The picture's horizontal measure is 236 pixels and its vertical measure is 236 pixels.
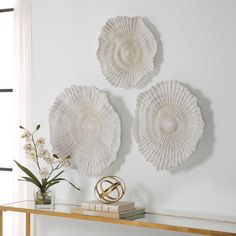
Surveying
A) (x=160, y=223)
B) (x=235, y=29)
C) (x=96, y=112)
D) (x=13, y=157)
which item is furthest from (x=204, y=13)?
(x=13, y=157)

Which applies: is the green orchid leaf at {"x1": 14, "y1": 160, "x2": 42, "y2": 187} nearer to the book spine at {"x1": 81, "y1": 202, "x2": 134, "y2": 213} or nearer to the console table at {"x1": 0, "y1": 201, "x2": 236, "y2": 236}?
the console table at {"x1": 0, "y1": 201, "x2": 236, "y2": 236}

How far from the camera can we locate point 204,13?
276 centimetres

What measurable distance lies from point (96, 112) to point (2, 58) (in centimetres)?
105

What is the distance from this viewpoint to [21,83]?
3.52m

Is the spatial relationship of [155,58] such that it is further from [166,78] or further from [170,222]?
[170,222]

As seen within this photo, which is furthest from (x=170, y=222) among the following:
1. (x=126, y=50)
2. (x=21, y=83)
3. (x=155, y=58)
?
(x=21, y=83)

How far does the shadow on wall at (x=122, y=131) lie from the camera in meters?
3.02

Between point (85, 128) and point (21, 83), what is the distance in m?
0.64

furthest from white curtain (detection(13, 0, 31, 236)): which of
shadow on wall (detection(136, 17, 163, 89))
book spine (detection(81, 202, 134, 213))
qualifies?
shadow on wall (detection(136, 17, 163, 89))

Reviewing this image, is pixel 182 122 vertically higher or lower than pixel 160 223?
higher

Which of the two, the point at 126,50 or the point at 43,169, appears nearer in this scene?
the point at 126,50

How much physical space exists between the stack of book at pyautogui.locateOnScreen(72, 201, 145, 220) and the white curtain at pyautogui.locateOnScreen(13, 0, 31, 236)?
2.41 feet

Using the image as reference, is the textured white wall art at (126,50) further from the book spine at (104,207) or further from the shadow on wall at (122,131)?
the book spine at (104,207)

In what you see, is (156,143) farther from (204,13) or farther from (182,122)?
(204,13)
